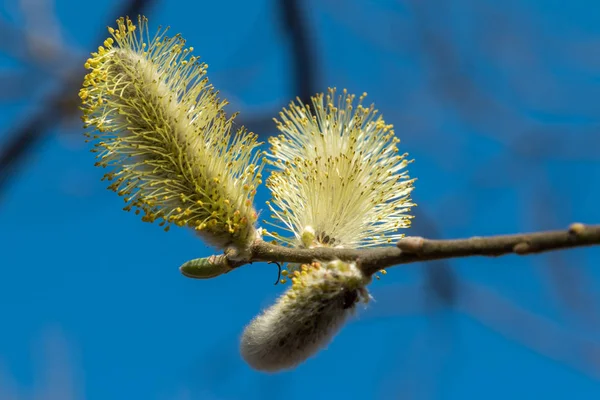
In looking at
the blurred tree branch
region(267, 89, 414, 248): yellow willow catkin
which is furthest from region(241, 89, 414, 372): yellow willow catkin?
the blurred tree branch

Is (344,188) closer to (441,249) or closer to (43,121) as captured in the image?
(441,249)

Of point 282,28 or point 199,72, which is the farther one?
point 282,28

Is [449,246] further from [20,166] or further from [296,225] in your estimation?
[20,166]

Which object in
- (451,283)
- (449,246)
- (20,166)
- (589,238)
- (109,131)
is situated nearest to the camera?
(589,238)

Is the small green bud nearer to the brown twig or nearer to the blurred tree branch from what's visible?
the brown twig

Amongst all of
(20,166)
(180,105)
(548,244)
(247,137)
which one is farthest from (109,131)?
(20,166)

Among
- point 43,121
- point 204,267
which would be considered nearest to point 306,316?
point 204,267

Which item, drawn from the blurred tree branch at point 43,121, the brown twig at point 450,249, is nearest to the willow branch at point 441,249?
the brown twig at point 450,249
